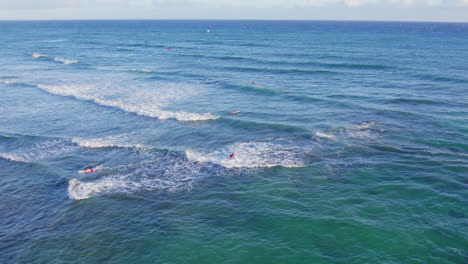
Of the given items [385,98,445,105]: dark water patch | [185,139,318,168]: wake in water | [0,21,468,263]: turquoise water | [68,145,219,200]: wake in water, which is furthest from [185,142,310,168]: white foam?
[385,98,445,105]: dark water patch

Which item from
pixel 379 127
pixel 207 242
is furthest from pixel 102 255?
pixel 379 127

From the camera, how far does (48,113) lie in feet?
140

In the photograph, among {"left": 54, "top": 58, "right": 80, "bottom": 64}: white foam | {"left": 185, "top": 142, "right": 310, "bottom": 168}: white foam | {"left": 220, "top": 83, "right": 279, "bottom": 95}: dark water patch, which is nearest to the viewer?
{"left": 185, "top": 142, "right": 310, "bottom": 168}: white foam

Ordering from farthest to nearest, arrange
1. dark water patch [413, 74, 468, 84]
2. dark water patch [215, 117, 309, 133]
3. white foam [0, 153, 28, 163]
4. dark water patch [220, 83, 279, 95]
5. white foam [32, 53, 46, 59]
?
white foam [32, 53, 46, 59] < dark water patch [413, 74, 468, 84] < dark water patch [220, 83, 279, 95] < dark water patch [215, 117, 309, 133] < white foam [0, 153, 28, 163]

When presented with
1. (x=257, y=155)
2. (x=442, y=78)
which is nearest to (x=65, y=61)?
(x=257, y=155)

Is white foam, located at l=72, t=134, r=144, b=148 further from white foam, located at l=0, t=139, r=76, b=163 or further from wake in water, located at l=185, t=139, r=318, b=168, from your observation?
wake in water, located at l=185, t=139, r=318, b=168

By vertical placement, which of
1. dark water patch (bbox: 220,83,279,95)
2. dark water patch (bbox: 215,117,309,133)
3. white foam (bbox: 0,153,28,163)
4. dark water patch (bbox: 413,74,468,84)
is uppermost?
dark water patch (bbox: 413,74,468,84)

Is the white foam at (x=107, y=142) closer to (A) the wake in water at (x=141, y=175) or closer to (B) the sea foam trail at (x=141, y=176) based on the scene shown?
(A) the wake in water at (x=141, y=175)

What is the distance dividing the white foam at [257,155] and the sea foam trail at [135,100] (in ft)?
32.2

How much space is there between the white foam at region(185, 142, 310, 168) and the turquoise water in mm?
171

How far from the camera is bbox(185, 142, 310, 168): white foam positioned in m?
28.3

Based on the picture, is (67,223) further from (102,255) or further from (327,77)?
(327,77)

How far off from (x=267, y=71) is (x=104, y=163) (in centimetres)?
4475

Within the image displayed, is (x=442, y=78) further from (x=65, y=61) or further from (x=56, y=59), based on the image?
(x=56, y=59)
